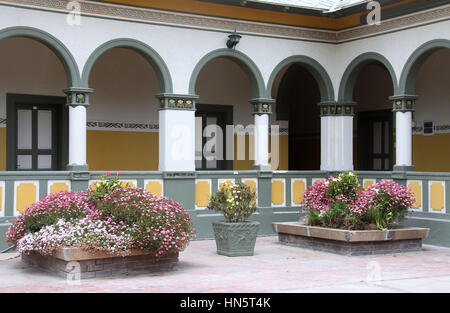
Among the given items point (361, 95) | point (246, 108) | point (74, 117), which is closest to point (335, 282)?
point (74, 117)

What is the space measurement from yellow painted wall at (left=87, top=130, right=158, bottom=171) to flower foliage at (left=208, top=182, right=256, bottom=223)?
4435 millimetres

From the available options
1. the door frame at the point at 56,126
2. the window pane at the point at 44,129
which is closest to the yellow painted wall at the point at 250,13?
the door frame at the point at 56,126

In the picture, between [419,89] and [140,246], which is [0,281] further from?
[419,89]

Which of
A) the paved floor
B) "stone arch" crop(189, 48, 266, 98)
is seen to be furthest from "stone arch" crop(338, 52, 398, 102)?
the paved floor

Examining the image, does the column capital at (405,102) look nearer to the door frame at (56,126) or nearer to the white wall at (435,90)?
the white wall at (435,90)

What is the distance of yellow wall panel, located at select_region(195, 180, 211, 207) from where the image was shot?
1439cm

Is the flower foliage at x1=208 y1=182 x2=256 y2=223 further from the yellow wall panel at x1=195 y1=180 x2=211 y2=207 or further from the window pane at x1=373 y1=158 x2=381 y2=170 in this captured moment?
the window pane at x1=373 y1=158 x2=381 y2=170

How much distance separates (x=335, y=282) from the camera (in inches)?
357

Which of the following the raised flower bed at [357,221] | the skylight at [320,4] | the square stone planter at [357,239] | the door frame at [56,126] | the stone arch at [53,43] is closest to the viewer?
the square stone planter at [357,239]

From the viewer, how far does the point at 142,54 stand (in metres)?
14.0

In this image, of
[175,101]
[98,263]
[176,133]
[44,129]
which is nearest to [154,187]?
[176,133]

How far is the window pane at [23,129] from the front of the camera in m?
14.5

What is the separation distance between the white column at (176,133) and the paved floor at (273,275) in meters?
2.34

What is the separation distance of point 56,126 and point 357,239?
709 cm
